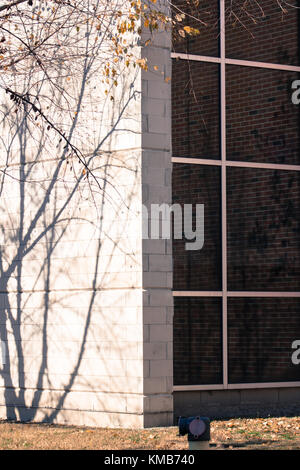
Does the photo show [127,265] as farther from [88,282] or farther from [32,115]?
[32,115]

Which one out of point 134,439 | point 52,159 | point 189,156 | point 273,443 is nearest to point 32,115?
point 52,159

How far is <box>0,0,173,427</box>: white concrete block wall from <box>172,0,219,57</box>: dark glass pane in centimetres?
68

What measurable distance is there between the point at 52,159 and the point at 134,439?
16.8 feet

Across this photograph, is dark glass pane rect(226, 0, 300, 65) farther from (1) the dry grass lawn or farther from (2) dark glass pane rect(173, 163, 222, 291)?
(1) the dry grass lawn

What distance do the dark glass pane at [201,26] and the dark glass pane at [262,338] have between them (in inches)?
161

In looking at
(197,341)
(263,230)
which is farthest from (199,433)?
(263,230)

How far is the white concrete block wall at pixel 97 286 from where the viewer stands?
15320mm

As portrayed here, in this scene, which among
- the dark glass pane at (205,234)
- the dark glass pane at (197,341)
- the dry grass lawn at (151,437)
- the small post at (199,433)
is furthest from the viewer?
the dark glass pane at (205,234)

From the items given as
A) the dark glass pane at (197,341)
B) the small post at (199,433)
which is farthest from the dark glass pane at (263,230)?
the small post at (199,433)

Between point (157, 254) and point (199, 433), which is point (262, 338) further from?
point (199, 433)

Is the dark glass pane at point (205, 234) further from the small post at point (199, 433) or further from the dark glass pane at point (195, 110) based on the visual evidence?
the small post at point (199, 433)

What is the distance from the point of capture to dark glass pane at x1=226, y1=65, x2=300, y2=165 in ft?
54.9

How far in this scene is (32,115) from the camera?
1719 cm

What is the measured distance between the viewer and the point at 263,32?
1700 cm
